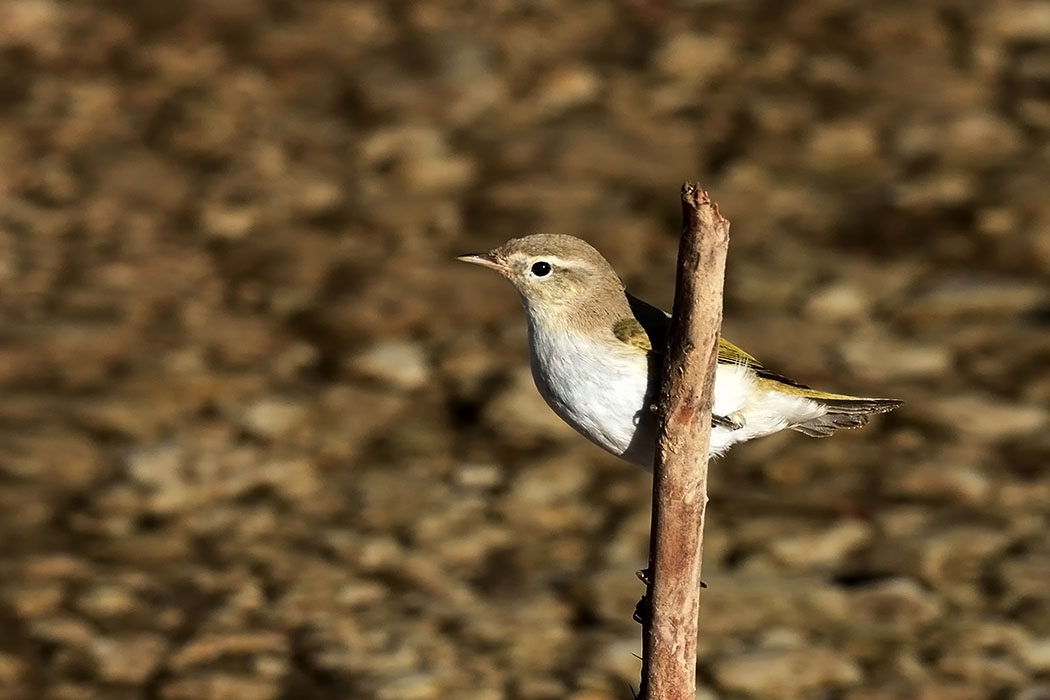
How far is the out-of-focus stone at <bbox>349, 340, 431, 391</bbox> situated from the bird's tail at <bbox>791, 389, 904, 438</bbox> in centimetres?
570

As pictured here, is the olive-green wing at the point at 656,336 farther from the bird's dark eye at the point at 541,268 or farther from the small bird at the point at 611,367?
the bird's dark eye at the point at 541,268

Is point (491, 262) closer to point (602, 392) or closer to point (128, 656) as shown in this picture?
point (602, 392)

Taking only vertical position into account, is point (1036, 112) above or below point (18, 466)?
above

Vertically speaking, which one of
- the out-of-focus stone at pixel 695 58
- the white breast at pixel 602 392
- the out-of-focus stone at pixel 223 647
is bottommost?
the white breast at pixel 602 392

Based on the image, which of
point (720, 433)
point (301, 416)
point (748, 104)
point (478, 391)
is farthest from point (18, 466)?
point (748, 104)

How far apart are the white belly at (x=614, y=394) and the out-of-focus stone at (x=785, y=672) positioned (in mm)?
3117

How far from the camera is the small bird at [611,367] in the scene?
215 inches

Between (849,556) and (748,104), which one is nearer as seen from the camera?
(849,556)

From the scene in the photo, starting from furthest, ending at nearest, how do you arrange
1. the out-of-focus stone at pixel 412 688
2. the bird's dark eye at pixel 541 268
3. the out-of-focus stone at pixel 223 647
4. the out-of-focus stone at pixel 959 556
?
the out-of-focus stone at pixel 959 556, the out-of-focus stone at pixel 223 647, the out-of-focus stone at pixel 412 688, the bird's dark eye at pixel 541 268

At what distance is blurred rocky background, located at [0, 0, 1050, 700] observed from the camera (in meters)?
9.04

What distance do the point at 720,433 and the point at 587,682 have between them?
328 centimetres

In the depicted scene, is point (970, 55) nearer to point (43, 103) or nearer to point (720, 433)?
point (43, 103)

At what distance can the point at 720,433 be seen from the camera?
5770 millimetres

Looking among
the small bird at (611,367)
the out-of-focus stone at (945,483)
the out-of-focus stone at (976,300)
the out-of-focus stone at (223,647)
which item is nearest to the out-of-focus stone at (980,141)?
the out-of-focus stone at (976,300)
